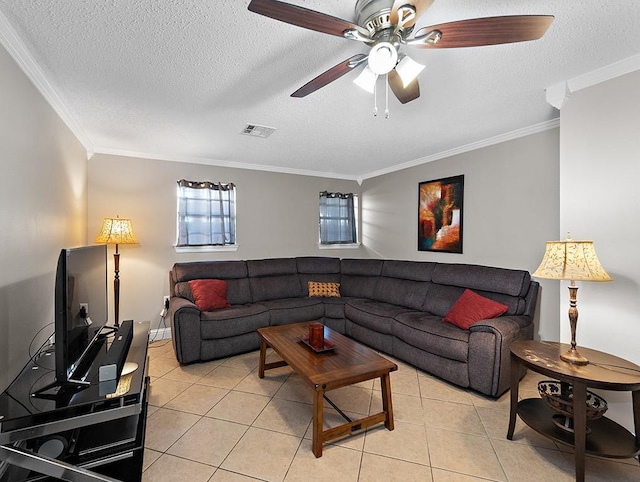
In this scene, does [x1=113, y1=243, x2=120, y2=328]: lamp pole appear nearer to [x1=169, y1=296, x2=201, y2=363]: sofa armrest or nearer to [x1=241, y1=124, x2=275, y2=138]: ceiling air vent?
[x1=169, y1=296, x2=201, y2=363]: sofa armrest

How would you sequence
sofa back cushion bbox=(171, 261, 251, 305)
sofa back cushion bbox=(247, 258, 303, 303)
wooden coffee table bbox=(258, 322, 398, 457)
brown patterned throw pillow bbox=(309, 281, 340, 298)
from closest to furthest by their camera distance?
wooden coffee table bbox=(258, 322, 398, 457) < sofa back cushion bbox=(171, 261, 251, 305) < sofa back cushion bbox=(247, 258, 303, 303) < brown patterned throw pillow bbox=(309, 281, 340, 298)

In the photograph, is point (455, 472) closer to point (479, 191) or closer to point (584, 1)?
point (584, 1)

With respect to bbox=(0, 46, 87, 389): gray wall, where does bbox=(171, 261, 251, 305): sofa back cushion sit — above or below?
below

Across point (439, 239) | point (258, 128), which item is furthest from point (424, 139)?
point (258, 128)

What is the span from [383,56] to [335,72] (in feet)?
1.10

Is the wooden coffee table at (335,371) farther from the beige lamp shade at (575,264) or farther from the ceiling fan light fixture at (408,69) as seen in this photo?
the ceiling fan light fixture at (408,69)

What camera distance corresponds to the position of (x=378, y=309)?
11.9 feet

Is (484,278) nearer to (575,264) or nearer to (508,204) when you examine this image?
(508,204)

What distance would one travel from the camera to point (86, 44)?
5.56 feet

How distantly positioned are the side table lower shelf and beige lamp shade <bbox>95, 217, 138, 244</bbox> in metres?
3.88

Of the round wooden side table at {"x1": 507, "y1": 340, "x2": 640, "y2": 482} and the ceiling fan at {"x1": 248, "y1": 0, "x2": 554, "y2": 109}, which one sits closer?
the ceiling fan at {"x1": 248, "y1": 0, "x2": 554, "y2": 109}

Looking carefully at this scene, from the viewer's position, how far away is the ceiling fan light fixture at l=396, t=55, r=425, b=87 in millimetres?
1505

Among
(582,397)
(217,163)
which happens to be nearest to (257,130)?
(217,163)

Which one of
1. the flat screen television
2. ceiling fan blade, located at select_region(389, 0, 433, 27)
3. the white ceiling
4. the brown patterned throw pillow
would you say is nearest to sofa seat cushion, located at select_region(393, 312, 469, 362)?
the brown patterned throw pillow
